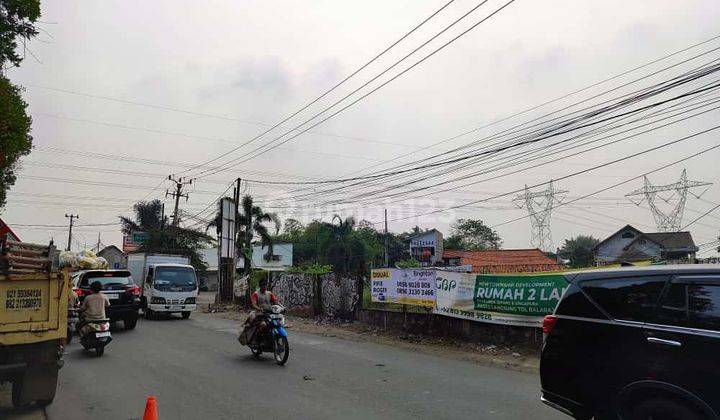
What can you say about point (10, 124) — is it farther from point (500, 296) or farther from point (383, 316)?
point (383, 316)

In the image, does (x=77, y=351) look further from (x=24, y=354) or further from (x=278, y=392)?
(x=278, y=392)

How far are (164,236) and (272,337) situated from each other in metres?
39.9

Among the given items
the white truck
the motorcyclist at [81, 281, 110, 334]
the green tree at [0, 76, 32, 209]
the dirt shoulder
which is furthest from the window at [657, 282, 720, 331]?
the white truck

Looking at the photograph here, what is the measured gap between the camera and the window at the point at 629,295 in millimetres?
4371

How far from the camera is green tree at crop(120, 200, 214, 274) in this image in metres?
46.6

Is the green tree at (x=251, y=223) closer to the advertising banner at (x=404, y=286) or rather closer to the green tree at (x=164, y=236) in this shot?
the green tree at (x=164, y=236)

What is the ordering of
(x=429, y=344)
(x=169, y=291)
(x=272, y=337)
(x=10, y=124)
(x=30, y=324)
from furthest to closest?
(x=169, y=291), (x=429, y=344), (x=272, y=337), (x=10, y=124), (x=30, y=324)

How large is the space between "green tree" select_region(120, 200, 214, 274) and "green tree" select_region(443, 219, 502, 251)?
47.2 m

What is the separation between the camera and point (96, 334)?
10.9 metres

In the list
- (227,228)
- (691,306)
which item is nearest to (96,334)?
(691,306)

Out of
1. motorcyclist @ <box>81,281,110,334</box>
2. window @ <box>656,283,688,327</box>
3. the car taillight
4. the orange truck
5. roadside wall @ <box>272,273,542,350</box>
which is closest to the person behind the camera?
window @ <box>656,283,688,327</box>

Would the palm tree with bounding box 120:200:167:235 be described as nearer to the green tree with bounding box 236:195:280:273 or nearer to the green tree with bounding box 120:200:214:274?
the green tree with bounding box 120:200:214:274

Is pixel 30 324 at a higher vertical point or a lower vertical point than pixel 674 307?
lower

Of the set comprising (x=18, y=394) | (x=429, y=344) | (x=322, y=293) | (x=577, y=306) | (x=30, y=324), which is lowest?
(x=429, y=344)
